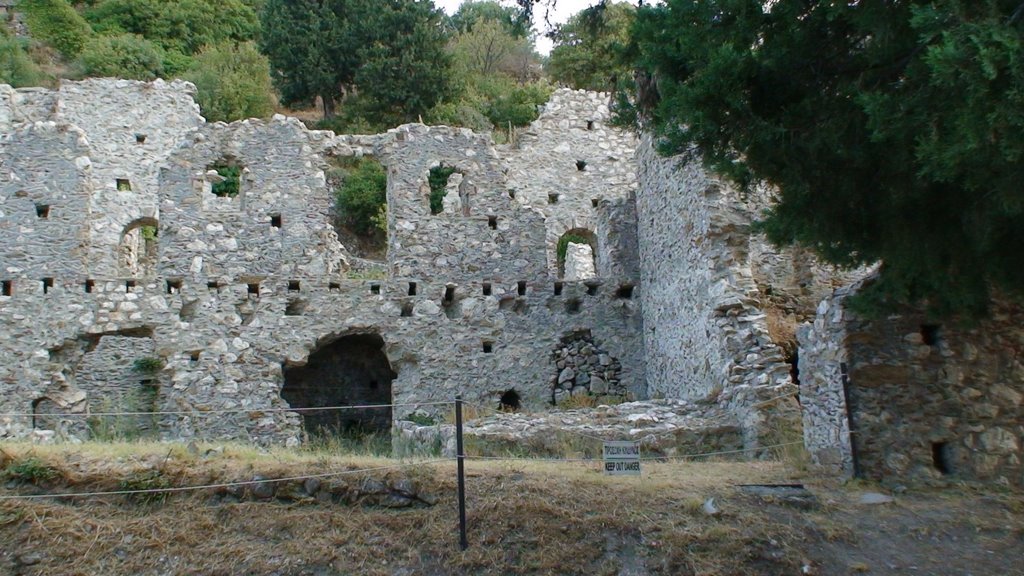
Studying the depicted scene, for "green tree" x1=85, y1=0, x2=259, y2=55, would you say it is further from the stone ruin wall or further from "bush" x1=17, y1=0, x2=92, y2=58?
the stone ruin wall

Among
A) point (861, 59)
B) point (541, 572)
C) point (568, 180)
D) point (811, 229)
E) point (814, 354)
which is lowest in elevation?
point (541, 572)

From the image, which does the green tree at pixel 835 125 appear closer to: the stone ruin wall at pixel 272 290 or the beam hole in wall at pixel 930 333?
the beam hole in wall at pixel 930 333

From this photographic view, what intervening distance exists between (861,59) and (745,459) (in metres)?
5.60

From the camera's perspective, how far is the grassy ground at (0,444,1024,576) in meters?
7.22

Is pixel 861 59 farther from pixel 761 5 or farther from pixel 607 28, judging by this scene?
pixel 607 28

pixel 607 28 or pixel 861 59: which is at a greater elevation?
pixel 607 28

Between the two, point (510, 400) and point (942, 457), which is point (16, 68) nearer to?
point (510, 400)

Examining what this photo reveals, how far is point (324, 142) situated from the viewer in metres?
16.4

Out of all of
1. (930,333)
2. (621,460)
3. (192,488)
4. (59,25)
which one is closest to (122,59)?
(59,25)

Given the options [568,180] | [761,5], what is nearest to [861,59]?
[761,5]

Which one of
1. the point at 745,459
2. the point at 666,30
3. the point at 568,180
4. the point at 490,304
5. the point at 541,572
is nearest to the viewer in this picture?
the point at 541,572

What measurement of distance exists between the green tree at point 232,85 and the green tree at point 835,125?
91.2 feet

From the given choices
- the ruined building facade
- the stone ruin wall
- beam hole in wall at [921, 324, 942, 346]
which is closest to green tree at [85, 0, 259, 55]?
the ruined building facade

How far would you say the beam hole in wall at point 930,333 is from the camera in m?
9.38
